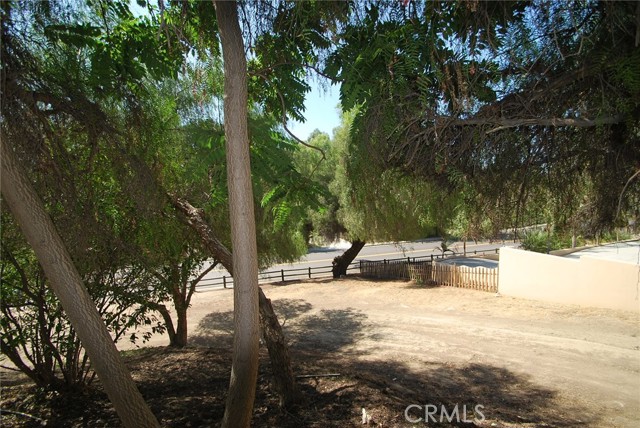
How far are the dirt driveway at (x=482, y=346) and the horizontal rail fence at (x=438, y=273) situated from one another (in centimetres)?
64

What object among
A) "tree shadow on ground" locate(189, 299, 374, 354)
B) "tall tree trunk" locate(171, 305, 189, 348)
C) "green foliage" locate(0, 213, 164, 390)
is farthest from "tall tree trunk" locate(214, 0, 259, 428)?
"tall tree trunk" locate(171, 305, 189, 348)

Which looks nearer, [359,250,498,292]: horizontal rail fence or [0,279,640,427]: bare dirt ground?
[0,279,640,427]: bare dirt ground

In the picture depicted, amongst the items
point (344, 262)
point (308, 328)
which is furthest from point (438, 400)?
point (344, 262)

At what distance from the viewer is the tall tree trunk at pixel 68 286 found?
254 centimetres

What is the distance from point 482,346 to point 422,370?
2.35m

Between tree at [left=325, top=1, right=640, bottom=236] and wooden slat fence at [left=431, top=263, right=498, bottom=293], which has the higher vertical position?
tree at [left=325, top=1, right=640, bottom=236]

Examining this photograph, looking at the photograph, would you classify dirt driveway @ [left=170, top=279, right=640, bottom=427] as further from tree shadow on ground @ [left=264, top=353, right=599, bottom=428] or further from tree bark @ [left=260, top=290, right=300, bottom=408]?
tree bark @ [left=260, top=290, right=300, bottom=408]

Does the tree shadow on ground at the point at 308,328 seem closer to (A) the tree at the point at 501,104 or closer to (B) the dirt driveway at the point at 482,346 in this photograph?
(B) the dirt driveway at the point at 482,346

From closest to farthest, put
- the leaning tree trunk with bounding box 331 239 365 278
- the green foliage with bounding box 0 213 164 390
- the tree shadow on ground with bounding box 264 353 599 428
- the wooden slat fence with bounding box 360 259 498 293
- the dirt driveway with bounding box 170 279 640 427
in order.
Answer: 1. the tree shadow on ground with bounding box 264 353 599 428
2. the green foliage with bounding box 0 213 164 390
3. the dirt driveway with bounding box 170 279 640 427
4. the wooden slat fence with bounding box 360 259 498 293
5. the leaning tree trunk with bounding box 331 239 365 278

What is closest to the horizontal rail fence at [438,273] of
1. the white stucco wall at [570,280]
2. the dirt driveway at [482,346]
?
the dirt driveway at [482,346]

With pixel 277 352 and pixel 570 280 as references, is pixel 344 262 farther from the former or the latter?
pixel 277 352

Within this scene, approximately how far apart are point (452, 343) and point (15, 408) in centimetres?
841

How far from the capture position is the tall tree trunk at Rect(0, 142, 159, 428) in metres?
2.54

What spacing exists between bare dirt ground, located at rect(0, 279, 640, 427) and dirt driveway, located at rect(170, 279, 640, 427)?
3 centimetres
